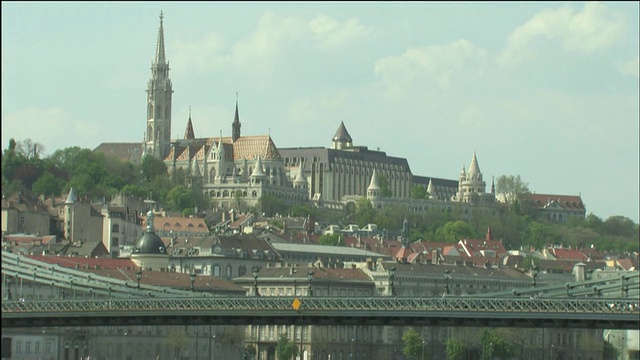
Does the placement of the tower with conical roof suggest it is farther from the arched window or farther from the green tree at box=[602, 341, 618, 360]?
the green tree at box=[602, 341, 618, 360]

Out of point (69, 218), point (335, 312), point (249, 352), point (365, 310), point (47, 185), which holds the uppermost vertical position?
point (47, 185)

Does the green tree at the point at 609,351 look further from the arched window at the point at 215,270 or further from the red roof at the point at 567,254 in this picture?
the red roof at the point at 567,254

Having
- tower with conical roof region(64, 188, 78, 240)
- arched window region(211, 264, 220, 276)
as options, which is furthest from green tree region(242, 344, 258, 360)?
tower with conical roof region(64, 188, 78, 240)

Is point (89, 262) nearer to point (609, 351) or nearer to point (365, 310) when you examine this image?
point (609, 351)

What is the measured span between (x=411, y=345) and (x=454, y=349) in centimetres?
484

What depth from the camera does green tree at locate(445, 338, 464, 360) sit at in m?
106

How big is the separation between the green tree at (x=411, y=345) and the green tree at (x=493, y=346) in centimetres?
422

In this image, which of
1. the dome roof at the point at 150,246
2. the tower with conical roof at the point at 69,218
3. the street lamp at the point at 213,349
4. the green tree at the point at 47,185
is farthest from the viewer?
the green tree at the point at 47,185

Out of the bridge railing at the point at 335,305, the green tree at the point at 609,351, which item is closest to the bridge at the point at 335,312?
the bridge railing at the point at 335,305

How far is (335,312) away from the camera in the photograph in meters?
65.8

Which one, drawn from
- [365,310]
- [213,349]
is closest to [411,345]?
[213,349]

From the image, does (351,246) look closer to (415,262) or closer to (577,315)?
(415,262)

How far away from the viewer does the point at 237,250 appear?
136000 millimetres

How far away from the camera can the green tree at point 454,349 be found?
10611 cm
